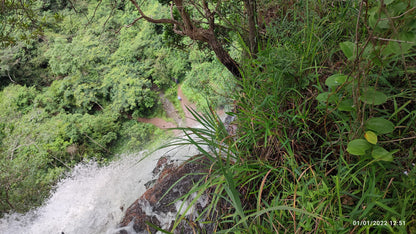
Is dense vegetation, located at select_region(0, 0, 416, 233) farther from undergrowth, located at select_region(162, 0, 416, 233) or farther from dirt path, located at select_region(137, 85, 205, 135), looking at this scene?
Answer: dirt path, located at select_region(137, 85, 205, 135)

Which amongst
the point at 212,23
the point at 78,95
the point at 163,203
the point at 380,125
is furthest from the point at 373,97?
the point at 78,95

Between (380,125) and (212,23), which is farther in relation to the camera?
(212,23)

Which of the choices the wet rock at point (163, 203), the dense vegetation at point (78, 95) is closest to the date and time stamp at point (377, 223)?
the wet rock at point (163, 203)

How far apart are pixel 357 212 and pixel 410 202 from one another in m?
0.20

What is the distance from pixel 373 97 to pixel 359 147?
19 cm

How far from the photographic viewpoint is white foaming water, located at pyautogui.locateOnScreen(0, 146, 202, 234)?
3111 millimetres

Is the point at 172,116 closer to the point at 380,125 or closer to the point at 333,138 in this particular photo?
the point at 333,138

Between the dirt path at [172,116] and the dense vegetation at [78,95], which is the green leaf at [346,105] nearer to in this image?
the dense vegetation at [78,95]

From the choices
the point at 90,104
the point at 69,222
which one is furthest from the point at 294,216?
the point at 90,104

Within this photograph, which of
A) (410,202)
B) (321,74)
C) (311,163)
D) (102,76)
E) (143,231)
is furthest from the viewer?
(102,76)

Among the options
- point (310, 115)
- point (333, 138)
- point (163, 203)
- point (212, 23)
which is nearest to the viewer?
point (333, 138)

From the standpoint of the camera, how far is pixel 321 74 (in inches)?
58.7

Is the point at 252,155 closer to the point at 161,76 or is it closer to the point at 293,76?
the point at 293,76

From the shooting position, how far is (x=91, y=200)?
4.47 metres
